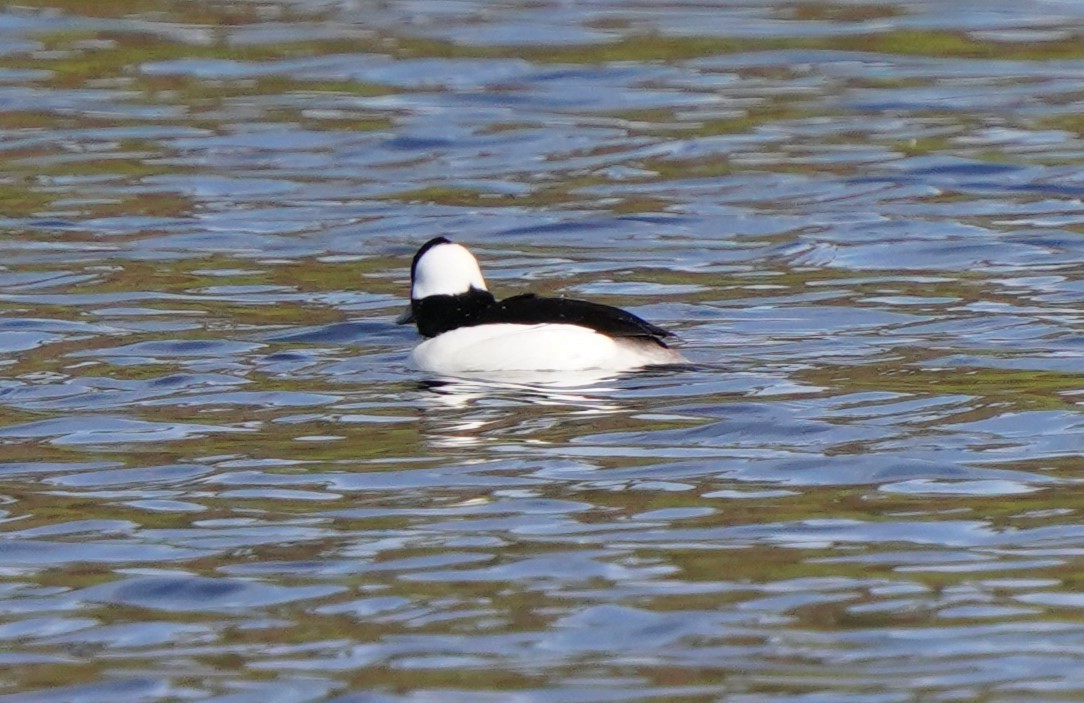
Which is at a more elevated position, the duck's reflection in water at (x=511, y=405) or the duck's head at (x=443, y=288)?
the duck's head at (x=443, y=288)

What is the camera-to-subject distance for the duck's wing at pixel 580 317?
32.3 feet

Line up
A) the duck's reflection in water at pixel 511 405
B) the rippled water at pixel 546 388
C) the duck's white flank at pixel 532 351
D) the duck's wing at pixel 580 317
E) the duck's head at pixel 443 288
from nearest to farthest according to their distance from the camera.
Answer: the rippled water at pixel 546 388, the duck's reflection in water at pixel 511 405, the duck's wing at pixel 580 317, the duck's white flank at pixel 532 351, the duck's head at pixel 443 288

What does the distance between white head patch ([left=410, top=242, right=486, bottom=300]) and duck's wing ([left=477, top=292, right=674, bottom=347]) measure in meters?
0.57

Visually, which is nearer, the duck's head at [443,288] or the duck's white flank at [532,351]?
the duck's white flank at [532,351]

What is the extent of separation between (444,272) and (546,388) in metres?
1.27

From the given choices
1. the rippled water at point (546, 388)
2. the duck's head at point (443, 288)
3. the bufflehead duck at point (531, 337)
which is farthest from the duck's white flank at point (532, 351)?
the duck's head at point (443, 288)

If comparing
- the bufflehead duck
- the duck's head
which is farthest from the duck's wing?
the duck's head

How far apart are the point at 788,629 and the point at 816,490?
1.62m

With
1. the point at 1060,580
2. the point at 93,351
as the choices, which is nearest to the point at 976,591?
the point at 1060,580

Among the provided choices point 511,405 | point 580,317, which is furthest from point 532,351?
point 511,405

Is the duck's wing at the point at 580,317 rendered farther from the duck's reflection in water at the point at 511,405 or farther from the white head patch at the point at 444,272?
the white head patch at the point at 444,272

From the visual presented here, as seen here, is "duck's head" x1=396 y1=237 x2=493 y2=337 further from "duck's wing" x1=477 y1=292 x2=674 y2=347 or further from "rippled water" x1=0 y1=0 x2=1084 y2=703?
"duck's wing" x1=477 y1=292 x2=674 y2=347

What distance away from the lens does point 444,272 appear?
10.8 meters

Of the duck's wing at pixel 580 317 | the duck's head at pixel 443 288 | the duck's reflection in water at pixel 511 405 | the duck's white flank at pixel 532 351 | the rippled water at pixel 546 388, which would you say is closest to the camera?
the rippled water at pixel 546 388
